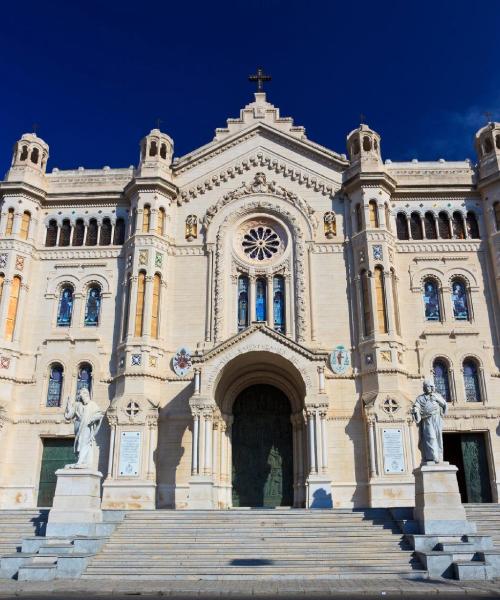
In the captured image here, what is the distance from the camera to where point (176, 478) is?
1022 inches

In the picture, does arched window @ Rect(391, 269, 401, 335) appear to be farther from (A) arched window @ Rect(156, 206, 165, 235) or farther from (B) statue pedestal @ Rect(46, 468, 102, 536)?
(B) statue pedestal @ Rect(46, 468, 102, 536)

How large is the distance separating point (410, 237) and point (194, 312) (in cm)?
1203

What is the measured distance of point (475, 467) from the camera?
1024 inches

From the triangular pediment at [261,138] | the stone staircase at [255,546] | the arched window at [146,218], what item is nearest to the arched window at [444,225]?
the triangular pediment at [261,138]

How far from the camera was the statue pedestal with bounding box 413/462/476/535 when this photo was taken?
56.5 ft

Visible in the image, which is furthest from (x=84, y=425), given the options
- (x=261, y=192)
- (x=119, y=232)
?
(x=261, y=192)

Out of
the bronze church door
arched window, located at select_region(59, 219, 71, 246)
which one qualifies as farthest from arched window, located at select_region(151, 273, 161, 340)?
arched window, located at select_region(59, 219, 71, 246)

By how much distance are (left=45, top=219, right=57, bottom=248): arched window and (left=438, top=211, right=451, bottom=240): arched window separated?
820 inches

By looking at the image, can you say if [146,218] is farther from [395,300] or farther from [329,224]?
[395,300]

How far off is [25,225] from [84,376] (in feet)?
29.7

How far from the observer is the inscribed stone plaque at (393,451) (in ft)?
80.6

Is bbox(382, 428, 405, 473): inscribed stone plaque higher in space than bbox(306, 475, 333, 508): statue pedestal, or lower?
higher

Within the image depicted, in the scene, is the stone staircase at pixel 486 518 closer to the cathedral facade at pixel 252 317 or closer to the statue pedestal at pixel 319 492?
the cathedral facade at pixel 252 317

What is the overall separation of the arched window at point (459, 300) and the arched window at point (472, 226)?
2765 mm
